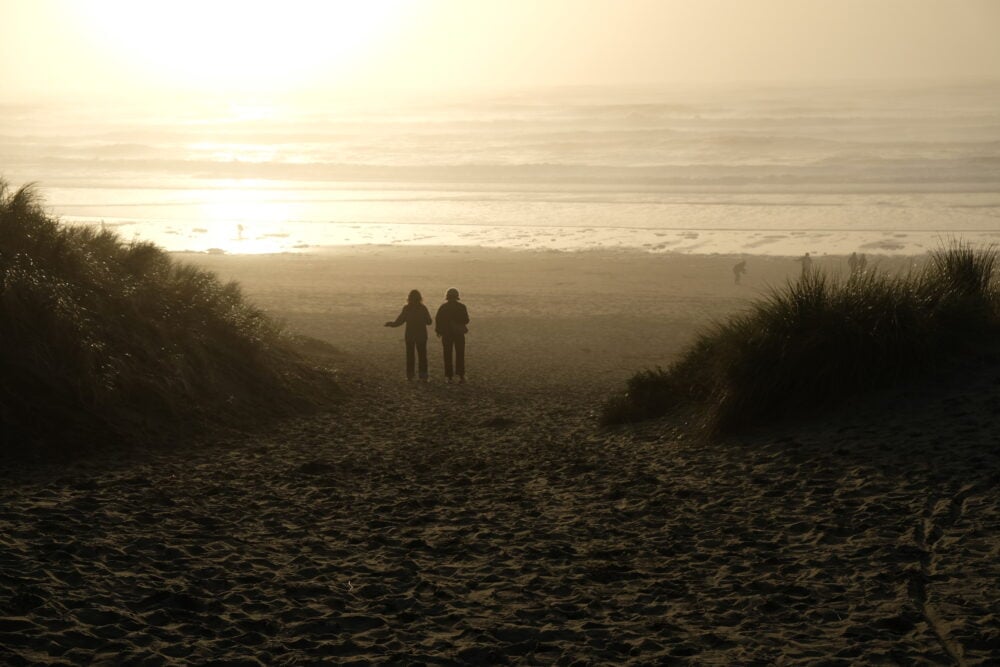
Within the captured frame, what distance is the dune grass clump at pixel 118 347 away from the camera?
9352mm

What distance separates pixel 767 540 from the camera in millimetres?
6762

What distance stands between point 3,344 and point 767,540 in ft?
21.9

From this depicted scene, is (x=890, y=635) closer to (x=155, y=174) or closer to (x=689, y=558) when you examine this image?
(x=689, y=558)

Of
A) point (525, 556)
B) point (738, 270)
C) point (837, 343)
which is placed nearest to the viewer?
point (525, 556)

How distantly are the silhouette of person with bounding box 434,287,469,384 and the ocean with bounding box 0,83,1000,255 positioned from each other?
10.5m

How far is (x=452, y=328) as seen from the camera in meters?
15.2

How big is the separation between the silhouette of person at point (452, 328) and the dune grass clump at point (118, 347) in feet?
6.60

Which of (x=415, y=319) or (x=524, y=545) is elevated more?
(x=415, y=319)

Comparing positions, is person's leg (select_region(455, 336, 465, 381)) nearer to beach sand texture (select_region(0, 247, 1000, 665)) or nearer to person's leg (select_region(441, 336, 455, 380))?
person's leg (select_region(441, 336, 455, 380))

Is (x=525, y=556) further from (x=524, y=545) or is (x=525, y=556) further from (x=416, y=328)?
(x=416, y=328)

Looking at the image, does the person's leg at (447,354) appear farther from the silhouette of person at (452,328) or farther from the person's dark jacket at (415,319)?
the person's dark jacket at (415,319)

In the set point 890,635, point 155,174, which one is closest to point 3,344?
point 890,635

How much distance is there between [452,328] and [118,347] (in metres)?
5.48

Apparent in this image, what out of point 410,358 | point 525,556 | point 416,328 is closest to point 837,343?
point 525,556
